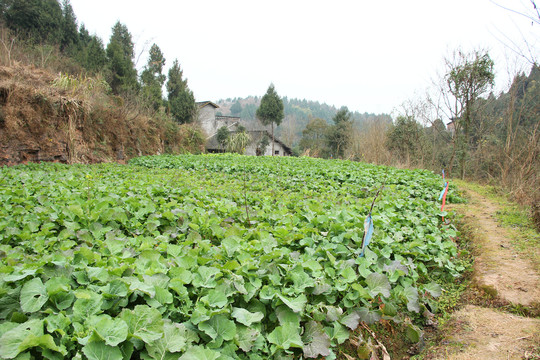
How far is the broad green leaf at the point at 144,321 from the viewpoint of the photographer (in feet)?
3.86

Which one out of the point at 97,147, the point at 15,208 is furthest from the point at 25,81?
the point at 15,208

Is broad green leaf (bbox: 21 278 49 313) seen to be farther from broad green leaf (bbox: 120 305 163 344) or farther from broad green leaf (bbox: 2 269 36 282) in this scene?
broad green leaf (bbox: 120 305 163 344)

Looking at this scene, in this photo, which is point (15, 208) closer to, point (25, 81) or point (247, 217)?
point (247, 217)

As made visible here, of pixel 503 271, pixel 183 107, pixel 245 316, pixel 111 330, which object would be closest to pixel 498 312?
pixel 503 271

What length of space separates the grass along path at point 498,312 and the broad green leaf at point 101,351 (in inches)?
70.3

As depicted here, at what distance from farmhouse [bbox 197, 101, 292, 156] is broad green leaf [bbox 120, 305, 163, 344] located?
87.5 feet

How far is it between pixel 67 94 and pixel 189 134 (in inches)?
481

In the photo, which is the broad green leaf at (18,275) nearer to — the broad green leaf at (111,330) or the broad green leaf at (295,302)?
the broad green leaf at (111,330)

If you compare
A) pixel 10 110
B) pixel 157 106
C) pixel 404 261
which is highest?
pixel 157 106

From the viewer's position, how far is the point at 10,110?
8.98 m

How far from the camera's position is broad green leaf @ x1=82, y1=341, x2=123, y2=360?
1052 mm

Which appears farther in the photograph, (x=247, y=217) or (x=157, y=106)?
(x=157, y=106)

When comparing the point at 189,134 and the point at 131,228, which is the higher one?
the point at 189,134

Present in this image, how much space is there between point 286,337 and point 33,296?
1143 millimetres
